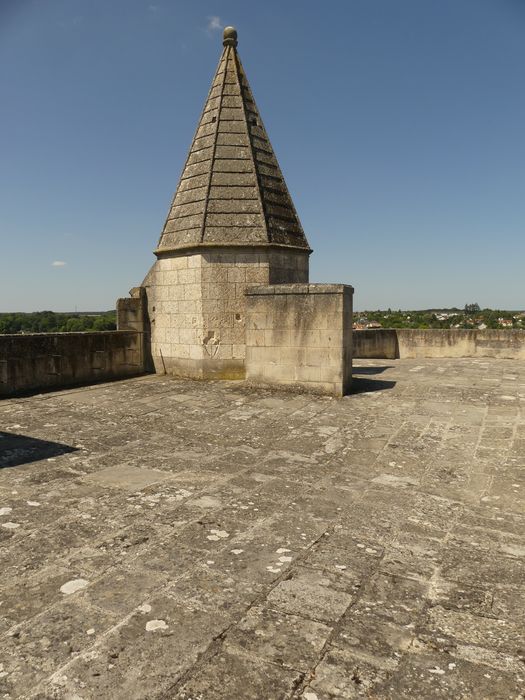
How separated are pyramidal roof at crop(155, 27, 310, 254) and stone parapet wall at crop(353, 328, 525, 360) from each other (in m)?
5.60

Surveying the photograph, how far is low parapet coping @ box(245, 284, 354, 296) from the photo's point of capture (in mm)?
8367

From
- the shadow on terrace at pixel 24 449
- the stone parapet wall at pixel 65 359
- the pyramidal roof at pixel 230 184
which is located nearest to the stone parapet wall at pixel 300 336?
the pyramidal roof at pixel 230 184

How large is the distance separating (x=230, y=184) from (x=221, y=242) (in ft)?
4.55

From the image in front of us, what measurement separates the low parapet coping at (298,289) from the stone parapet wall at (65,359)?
10.9 ft

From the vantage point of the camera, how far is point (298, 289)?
8.67 metres

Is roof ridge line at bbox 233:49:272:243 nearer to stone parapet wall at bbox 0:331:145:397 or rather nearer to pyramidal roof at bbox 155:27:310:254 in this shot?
pyramidal roof at bbox 155:27:310:254

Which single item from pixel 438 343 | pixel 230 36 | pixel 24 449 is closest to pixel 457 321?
pixel 438 343

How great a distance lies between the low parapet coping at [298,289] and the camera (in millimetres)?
8367

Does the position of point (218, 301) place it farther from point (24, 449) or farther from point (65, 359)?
point (24, 449)

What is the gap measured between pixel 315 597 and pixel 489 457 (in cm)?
349

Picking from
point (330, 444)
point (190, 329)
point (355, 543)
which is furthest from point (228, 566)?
point (190, 329)

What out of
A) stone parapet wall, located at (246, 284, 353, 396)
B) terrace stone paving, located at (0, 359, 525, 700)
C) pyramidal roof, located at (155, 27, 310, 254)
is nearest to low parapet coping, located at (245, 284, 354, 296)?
stone parapet wall, located at (246, 284, 353, 396)

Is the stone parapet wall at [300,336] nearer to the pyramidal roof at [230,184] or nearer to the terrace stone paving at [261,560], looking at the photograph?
the pyramidal roof at [230,184]

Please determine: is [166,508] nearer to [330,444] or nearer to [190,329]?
[330,444]
